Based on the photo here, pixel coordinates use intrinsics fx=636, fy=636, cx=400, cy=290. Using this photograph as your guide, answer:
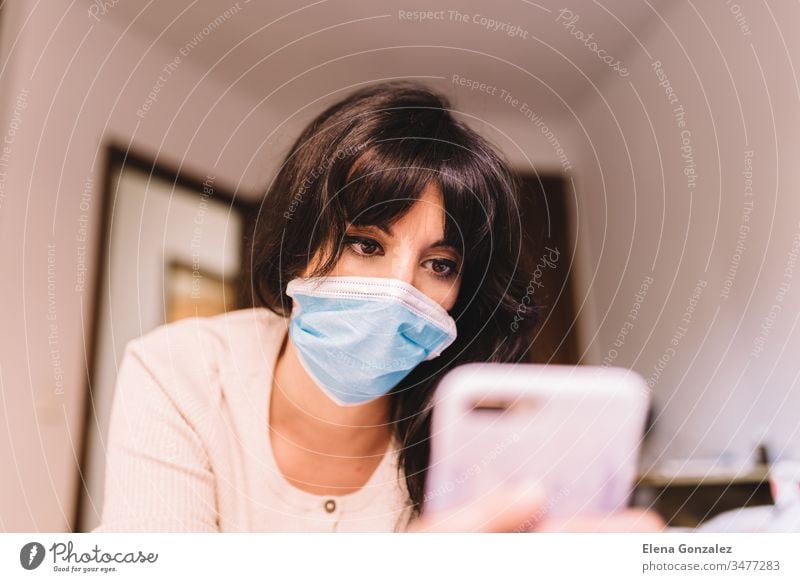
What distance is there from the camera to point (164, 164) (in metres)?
0.48

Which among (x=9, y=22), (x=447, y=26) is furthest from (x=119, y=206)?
(x=447, y=26)

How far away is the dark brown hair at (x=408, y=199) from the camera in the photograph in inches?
18.2

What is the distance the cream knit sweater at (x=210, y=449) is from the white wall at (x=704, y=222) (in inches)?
8.7

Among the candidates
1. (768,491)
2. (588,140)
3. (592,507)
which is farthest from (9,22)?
(768,491)

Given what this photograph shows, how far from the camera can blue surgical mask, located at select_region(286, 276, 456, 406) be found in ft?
1.49

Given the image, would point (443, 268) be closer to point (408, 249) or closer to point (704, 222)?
point (408, 249)

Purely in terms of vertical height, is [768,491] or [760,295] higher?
[760,295]

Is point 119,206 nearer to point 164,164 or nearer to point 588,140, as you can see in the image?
point 164,164

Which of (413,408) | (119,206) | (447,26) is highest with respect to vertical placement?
(447,26)

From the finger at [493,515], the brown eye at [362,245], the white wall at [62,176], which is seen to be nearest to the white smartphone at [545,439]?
the finger at [493,515]

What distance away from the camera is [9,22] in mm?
498

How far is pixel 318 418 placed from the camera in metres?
0.50

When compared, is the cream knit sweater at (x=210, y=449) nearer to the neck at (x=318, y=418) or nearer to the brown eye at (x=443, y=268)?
the neck at (x=318, y=418)

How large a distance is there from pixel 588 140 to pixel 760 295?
18 centimetres
